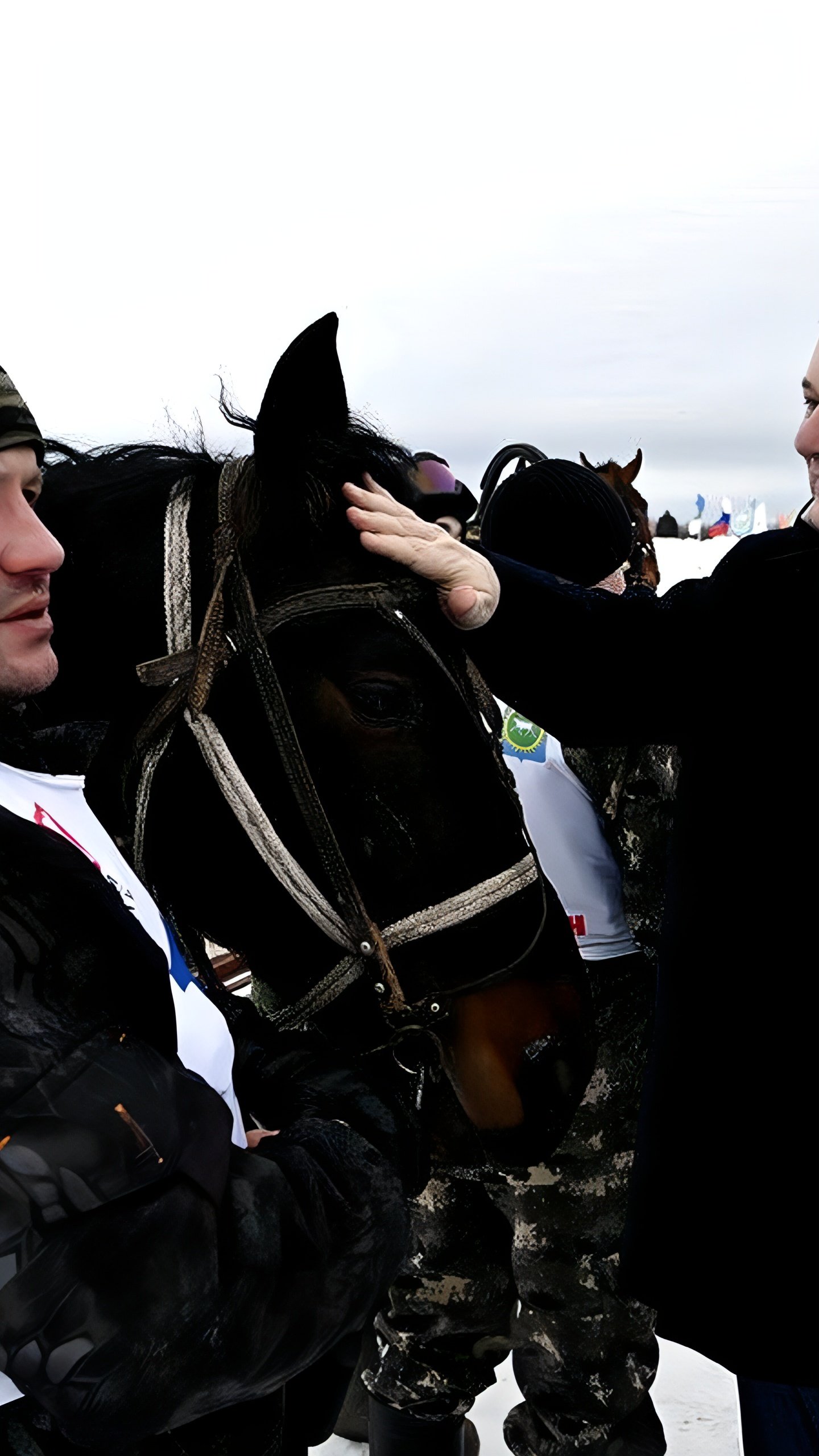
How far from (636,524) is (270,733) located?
2229 millimetres

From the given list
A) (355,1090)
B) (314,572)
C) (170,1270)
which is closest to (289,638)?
(314,572)

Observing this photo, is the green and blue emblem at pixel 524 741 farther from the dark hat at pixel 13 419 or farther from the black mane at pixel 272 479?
the dark hat at pixel 13 419

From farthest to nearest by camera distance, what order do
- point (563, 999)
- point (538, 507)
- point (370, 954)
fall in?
point (538, 507) → point (563, 999) → point (370, 954)

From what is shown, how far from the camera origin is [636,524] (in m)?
3.56

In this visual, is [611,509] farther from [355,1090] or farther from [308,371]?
[355,1090]

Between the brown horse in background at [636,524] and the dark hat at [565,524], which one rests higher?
the dark hat at [565,524]

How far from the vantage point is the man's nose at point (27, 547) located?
123 centimetres

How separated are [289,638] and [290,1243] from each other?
2.74 feet

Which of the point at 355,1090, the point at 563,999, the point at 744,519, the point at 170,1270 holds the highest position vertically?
the point at 170,1270

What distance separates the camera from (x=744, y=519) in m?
35.8

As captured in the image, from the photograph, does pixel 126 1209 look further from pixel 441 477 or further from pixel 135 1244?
pixel 441 477

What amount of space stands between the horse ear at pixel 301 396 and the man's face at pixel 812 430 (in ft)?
2.44

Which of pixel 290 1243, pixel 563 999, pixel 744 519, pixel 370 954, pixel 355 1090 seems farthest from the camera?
pixel 744 519

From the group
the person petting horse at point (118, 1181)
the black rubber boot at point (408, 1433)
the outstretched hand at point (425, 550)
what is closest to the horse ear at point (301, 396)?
the outstretched hand at point (425, 550)
